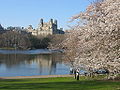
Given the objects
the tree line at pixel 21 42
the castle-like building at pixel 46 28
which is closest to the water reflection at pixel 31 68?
the tree line at pixel 21 42

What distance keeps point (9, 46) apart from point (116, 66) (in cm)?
11229

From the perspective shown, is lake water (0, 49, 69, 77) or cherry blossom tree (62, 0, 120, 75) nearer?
cherry blossom tree (62, 0, 120, 75)

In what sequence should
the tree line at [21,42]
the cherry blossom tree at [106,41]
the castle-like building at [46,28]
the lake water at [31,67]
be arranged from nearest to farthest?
the cherry blossom tree at [106,41], the lake water at [31,67], the tree line at [21,42], the castle-like building at [46,28]

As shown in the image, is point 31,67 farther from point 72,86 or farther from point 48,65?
point 72,86

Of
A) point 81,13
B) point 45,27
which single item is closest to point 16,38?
point 45,27

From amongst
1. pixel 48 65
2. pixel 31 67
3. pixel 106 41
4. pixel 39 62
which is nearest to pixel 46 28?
pixel 39 62

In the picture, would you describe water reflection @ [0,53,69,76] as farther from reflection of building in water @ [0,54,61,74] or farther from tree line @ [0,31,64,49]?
tree line @ [0,31,64,49]

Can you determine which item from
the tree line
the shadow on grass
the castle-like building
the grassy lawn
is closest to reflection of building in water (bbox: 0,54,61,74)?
the grassy lawn

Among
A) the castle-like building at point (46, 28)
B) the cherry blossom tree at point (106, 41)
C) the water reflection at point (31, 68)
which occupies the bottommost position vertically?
the water reflection at point (31, 68)

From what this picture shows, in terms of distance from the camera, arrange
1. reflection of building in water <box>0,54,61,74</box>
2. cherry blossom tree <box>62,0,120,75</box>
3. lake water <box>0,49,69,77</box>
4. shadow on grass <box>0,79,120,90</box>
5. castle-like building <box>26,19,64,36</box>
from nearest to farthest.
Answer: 1. cherry blossom tree <box>62,0,120,75</box>
2. shadow on grass <box>0,79,120,90</box>
3. lake water <box>0,49,69,77</box>
4. reflection of building in water <box>0,54,61,74</box>
5. castle-like building <box>26,19,64,36</box>

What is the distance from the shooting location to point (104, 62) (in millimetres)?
9398

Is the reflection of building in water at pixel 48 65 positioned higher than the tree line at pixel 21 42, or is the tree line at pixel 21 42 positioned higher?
the tree line at pixel 21 42

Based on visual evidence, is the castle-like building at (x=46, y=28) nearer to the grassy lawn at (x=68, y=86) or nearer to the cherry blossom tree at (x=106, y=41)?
the grassy lawn at (x=68, y=86)

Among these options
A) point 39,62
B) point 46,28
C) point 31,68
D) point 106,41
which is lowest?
point 31,68
